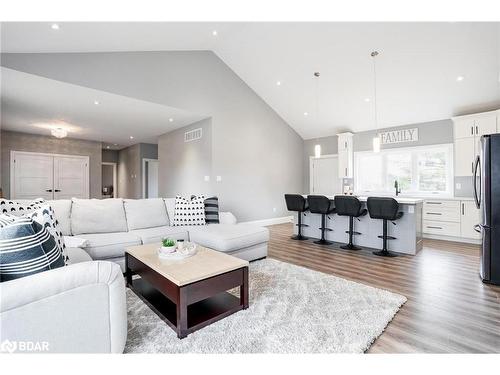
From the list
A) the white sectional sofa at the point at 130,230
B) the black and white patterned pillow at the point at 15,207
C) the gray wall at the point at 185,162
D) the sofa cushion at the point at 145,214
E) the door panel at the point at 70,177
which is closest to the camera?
the black and white patterned pillow at the point at 15,207

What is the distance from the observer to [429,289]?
2607mm

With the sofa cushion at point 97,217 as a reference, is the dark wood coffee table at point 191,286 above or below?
below

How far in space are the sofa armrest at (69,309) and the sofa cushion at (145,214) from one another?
2.15m

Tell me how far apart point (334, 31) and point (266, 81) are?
6.76ft

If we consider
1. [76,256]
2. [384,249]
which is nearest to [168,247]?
[76,256]

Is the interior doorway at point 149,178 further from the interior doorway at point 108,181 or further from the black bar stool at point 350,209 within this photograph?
the black bar stool at point 350,209

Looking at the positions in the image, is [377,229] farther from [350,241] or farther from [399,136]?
[399,136]

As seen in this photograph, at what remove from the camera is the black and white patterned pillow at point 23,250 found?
130cm

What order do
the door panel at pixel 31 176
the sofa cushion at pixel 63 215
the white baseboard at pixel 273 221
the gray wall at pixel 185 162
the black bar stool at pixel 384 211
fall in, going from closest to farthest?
the sofa cushion at pixel 63 215
the black bar stool at pixel 384 211
the gray wall at pixel 185 162
the door panel at pixel 31 176
the white baseboard at pixel 273 221

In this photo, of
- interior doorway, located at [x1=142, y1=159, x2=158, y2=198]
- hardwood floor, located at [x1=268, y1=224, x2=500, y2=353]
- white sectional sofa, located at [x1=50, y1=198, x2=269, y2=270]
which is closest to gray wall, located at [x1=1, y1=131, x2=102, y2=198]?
interior doorway, located at [x1=142, y1=159, x2=158, y2=198]

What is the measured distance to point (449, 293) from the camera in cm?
250

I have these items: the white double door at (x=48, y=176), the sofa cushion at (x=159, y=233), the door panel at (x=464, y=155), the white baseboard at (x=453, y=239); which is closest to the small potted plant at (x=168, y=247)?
the sofa cushion at (x=159, y=233)

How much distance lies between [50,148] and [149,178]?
2.78 metres
